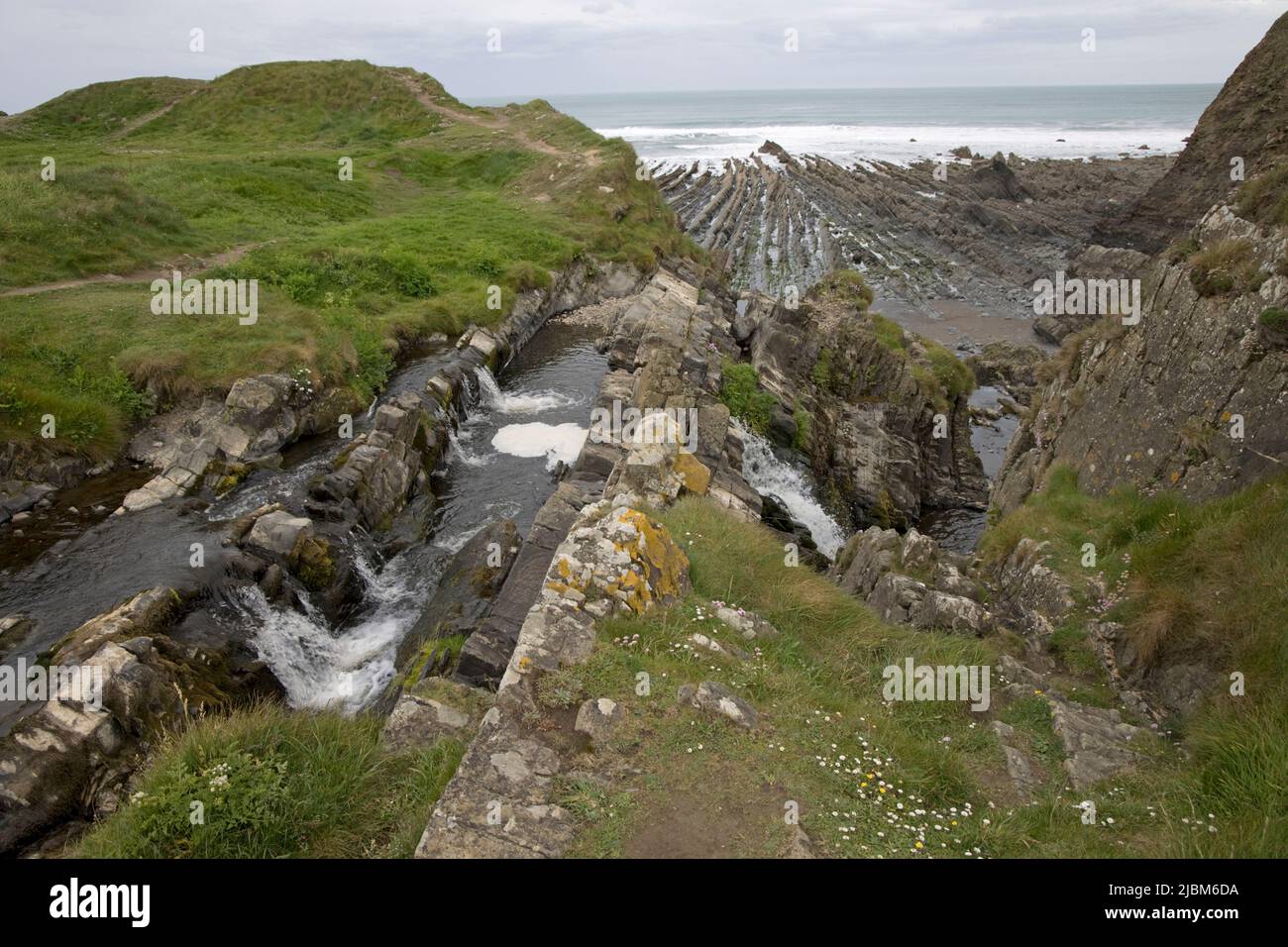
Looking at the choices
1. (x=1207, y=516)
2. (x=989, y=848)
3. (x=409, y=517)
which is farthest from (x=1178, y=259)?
A: (x=409, y=517)

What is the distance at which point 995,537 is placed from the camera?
14000mm

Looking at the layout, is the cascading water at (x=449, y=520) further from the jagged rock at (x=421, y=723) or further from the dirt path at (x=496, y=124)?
the dirt path at (x=496, y=124)

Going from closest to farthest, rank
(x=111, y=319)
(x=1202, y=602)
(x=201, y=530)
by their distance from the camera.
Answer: (x=1202, y=602) → (x=201, y=530) → (x=111, y=319)

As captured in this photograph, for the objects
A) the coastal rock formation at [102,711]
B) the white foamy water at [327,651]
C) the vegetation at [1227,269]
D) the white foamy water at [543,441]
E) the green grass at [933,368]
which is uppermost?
the vegetation at [1227,269]

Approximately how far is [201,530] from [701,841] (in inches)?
539

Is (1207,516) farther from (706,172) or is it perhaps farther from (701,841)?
(706,172)

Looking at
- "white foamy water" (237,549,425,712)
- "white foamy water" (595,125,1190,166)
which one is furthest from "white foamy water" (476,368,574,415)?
"white foamy water" (595,125,1190,166)

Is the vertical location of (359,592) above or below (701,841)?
below

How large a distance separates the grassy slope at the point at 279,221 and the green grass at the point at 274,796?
Answer: 1554 cm

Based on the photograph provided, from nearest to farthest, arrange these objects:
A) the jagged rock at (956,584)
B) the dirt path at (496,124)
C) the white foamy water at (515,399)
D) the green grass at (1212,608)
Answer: the green grass at (1212,608) < the jagged rock at (956,584) < the white foamy water at (515,399) < the dirt path at (496,124)

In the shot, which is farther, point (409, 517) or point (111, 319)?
point (111, 319)

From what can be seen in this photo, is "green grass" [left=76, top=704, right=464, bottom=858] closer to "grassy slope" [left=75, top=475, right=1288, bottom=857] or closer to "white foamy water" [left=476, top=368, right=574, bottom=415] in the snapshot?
"grassy slope" [left=75, top=475, right=1288, bottom=857]

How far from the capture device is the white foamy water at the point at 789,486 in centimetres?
2105

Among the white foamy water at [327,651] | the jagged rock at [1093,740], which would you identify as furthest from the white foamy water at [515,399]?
the jagged rock at [1093,740]
